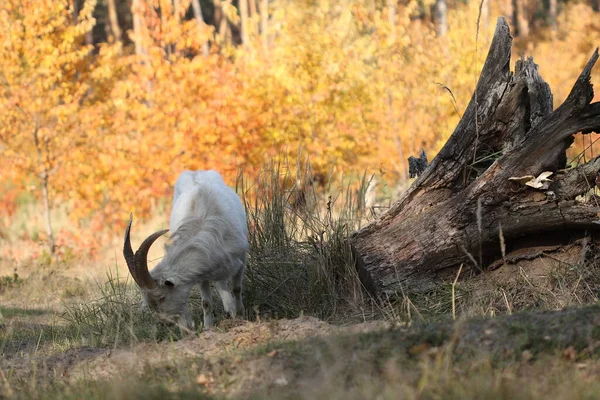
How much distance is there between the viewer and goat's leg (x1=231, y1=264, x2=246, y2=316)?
25.5 feet

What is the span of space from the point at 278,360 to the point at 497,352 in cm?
123

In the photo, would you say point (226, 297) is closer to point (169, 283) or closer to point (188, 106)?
point (169, 283)

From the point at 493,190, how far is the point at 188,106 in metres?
9.39

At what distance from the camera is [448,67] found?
1764 centimetres

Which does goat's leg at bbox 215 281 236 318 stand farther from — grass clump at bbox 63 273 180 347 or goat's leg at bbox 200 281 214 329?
grass clump at bbox 63 273 180 347

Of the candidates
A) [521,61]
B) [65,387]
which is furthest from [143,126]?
[65,387]

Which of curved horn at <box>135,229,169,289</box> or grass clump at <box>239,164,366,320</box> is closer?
curved horn at <box>135,229,169,289</box>

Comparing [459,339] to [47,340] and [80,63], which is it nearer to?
[47,340]

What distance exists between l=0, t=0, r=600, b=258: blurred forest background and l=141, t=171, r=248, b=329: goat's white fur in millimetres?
5591

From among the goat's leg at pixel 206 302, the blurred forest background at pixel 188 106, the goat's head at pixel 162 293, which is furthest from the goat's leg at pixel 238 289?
the blurred forest background at pixel 188 106

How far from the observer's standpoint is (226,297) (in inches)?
303

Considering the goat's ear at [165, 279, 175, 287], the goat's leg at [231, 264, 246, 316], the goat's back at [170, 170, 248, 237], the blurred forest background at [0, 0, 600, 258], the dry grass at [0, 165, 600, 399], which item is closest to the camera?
the dry grass at [0, 165, 600, 399]

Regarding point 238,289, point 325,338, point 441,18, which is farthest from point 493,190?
point 441,18

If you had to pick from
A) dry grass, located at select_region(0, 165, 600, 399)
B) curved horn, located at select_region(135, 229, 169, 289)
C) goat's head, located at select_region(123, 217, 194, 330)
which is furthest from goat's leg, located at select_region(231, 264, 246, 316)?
curved horn, located at select_region(135, 229, 169, 289)
